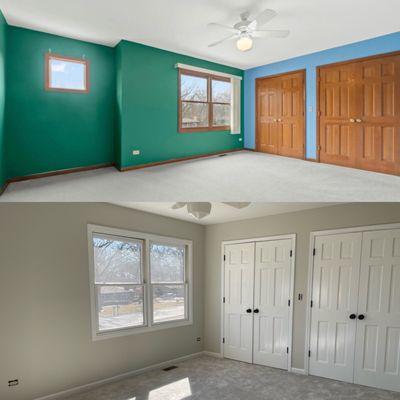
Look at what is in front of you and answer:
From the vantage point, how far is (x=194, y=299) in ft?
7.52

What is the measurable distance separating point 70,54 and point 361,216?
4.90m

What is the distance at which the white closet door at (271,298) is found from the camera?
2250 mm

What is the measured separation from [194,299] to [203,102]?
18.5ft

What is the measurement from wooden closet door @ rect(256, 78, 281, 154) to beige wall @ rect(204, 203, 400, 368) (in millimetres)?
5406

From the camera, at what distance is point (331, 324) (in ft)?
9.00

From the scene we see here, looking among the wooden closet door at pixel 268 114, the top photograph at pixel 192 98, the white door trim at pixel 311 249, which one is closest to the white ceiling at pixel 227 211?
the white door trim at pixel 311 249

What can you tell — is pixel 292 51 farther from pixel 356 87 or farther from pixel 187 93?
pixel 187 93

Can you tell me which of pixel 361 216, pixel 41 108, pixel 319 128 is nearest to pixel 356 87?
pixel 319 128

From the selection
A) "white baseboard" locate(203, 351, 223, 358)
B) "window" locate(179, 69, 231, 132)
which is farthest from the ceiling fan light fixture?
"white baseboard" locate(203, 351, 223, 358)

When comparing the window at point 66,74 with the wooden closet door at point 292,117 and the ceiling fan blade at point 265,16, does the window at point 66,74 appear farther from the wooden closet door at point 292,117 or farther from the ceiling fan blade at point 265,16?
the wooden closet door at point 292,117

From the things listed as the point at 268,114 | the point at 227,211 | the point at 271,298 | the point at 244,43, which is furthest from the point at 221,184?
the point at 268,114

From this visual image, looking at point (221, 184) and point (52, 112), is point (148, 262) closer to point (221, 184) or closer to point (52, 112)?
point (221, 184)

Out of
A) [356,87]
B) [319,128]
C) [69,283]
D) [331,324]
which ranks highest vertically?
[356,87]

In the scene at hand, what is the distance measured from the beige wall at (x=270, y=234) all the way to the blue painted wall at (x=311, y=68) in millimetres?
4342
